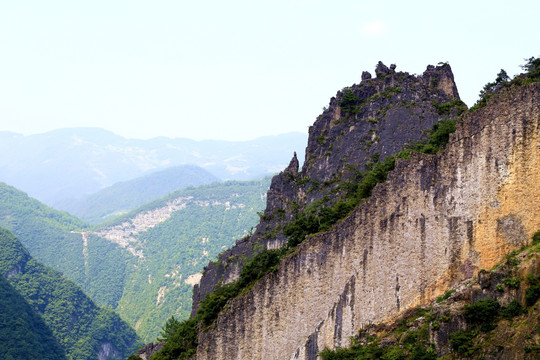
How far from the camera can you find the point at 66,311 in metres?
101

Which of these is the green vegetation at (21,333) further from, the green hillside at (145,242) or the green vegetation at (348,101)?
Answer: the green vegetation at (348,101)

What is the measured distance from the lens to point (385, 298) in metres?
27.4

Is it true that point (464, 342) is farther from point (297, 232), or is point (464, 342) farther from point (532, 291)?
point (297, 232)

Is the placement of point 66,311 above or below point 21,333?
below

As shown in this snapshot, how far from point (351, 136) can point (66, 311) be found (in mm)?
63654

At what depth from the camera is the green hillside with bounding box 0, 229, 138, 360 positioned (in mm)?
96562

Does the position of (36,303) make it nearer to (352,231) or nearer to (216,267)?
(216,267)

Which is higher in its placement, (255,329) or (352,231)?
(352,231)

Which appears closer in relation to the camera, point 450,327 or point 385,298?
point 450,327

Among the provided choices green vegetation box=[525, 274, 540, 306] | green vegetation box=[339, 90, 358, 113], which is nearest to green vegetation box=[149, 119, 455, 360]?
green vegetation box=[525, 274, 540, 306]

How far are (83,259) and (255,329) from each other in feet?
418

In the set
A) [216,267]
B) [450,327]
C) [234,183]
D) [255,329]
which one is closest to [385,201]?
[450,327]

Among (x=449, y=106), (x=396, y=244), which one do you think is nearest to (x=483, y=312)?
(x=396, y=244)

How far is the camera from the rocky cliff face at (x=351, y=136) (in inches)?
1838
